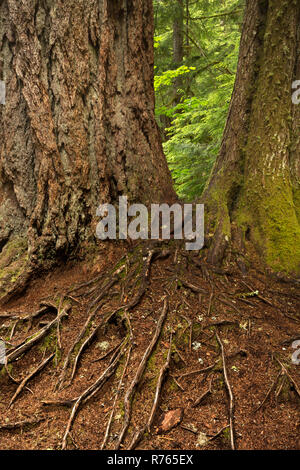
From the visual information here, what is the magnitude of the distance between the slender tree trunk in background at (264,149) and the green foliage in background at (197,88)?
1.59 m

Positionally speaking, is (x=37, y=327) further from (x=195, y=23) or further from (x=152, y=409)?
(x=195, y=23)

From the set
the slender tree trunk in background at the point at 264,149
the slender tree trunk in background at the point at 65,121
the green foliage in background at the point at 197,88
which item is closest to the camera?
the slender tree trunk in background at the point at 65,121

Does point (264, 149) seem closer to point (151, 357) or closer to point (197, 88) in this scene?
point (151, 357)

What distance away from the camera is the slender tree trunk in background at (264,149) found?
3711 millimetres

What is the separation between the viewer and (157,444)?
2023 millimetres

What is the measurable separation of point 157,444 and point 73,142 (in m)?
3.10

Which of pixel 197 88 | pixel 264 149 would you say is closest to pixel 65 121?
pixel 264 149

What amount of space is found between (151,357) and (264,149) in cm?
298

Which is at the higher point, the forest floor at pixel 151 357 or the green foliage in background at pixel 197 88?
the green foliage in background at pixel 197 88

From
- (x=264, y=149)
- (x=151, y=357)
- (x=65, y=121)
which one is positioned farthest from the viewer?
(x=264, y=149)

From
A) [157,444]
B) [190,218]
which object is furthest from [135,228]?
[157,444]

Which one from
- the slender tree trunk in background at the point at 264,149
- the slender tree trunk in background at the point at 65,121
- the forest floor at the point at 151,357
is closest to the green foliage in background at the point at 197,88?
the slender tree trunk in background at the point at 264,149

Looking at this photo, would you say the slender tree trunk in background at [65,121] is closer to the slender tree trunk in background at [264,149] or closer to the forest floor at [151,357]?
the forest floor at [151,357]

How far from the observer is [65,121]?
348 centimetres
